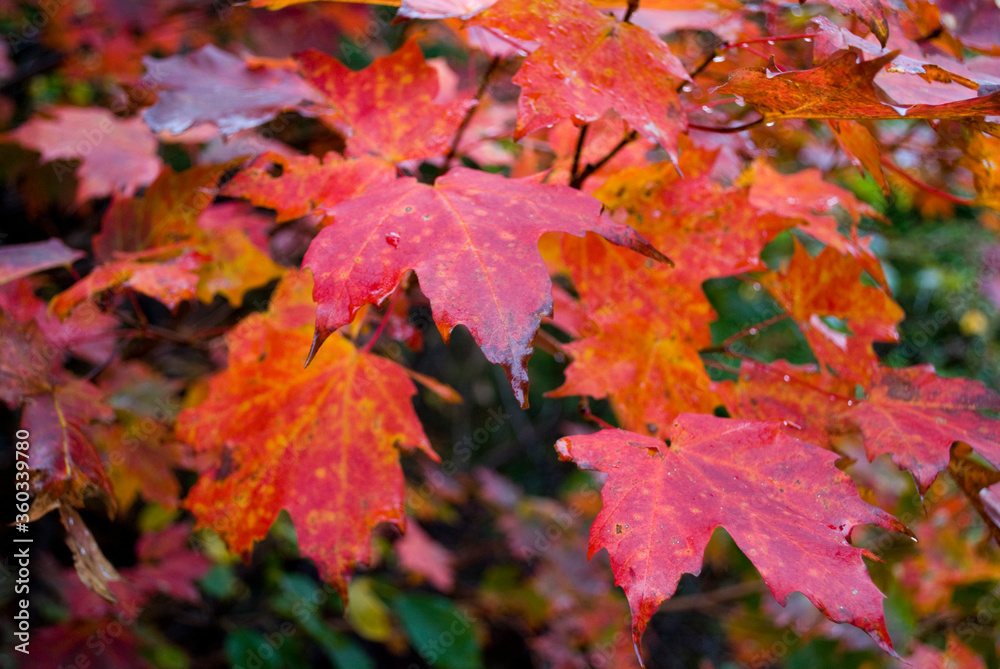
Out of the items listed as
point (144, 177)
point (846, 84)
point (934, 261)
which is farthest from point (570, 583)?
point (934, 261)

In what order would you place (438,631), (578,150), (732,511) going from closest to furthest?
(732,511), (578,150), (438,631)

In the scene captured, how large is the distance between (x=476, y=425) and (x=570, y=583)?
4.41ft

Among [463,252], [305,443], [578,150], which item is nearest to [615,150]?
[578,150]

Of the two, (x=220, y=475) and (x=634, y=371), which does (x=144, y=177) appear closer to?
(x=220, y=475)

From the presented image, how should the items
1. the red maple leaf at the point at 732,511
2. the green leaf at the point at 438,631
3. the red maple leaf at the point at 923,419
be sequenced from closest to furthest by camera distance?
the red maple leaf at the point at 732,511, the red maple leaf at the point at 923,419, the green leaf at the point at 438,631

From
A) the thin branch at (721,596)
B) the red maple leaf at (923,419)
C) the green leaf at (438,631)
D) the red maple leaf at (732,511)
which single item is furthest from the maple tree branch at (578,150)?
the green leaf at (438,631)

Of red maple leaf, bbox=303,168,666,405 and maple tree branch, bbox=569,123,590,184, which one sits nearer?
red maple leaf, bbox=303,168,666,405

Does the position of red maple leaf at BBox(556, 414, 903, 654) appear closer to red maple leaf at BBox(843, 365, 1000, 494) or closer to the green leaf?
red maple leaf at BBox(843, 365, 1000, 494)

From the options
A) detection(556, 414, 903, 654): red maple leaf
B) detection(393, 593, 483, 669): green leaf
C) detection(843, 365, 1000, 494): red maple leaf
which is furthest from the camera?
detection(393, 593, 483, 669): green leaf

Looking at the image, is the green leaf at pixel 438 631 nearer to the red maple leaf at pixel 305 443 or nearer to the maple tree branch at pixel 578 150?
the red maple leaf at pixel 305 443

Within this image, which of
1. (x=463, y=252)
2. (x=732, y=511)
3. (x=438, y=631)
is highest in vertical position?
(x=463, y=252)

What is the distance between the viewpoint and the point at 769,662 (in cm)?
266

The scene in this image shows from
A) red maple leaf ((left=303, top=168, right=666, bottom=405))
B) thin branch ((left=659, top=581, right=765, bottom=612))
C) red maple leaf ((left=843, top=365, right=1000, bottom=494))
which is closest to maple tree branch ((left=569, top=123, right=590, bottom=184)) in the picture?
red maple leaf ((left=303, top=168, right=666, bottom=405))

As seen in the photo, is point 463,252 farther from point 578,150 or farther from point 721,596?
point 721,596
